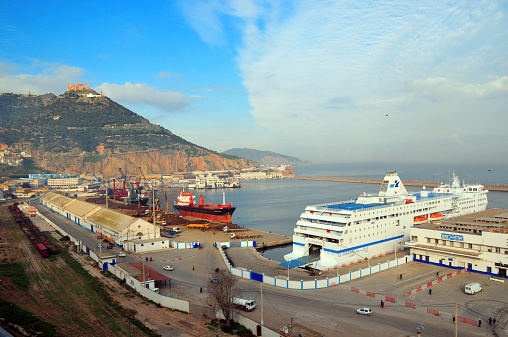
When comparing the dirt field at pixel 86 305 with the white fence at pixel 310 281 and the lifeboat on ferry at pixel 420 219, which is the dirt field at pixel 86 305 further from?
the lifeboat on ferry at pixel 420 219

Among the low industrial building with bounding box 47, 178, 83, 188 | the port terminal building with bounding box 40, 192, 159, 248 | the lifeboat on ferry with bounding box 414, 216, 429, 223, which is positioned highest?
the low industrial building with bounding box 47, 178, 83, 188

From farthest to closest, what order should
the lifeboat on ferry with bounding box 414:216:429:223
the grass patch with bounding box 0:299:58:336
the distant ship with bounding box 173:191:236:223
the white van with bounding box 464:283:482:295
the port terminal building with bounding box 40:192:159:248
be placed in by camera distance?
the distant ship with bounding box 173:191:236:223 → the port terminal building with bounding box 40:192:159:248 → the lifeboat on ferry with bounding box 414:216:429:223 → the white van with bounding box 464:283:482:295 → the grass patch with bounding box 0:299:58:336

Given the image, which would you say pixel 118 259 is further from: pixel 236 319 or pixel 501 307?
pixel 501 307

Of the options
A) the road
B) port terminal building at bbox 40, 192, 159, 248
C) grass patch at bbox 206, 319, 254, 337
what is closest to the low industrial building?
port terminal building at bbox 40, 192, 159, 248

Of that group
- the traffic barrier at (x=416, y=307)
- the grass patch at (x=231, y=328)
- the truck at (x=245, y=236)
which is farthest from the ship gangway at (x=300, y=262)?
the truck at (x=245, y=236)

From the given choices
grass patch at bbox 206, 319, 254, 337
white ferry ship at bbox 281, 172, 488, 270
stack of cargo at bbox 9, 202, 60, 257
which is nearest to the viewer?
grass patch at bbox 206, 319, 254, 337

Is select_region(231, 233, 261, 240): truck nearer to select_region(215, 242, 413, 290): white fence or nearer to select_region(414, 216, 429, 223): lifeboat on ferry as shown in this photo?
select_region(215, 242, 413, 290): white fence

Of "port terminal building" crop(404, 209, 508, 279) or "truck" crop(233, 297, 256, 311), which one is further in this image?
"port terminal building" crop(404, 209, 508, 279)

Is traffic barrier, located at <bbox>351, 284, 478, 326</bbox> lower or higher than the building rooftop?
lower
